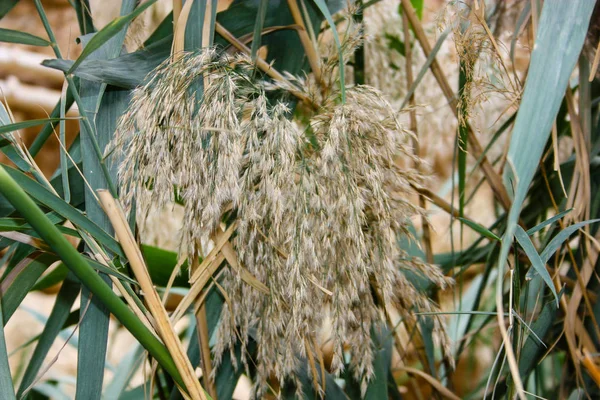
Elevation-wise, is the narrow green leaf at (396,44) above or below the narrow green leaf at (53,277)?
above

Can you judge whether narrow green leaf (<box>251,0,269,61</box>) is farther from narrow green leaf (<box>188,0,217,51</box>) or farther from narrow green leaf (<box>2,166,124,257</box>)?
narrow green leaf (<box>2,166,124,257</box>)

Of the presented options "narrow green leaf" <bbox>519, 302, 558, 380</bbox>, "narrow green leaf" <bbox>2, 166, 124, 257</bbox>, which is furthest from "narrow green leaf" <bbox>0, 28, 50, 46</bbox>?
"narrow green leaf" <bbox>519, 302, 558, 380</bbox>

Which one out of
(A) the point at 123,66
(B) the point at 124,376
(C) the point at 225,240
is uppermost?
(A) the point at 123,66

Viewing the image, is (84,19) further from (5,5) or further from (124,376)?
(124,376)

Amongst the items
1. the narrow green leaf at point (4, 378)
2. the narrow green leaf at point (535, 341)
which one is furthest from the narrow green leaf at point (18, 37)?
the narrow green leaf at point (535, 341)

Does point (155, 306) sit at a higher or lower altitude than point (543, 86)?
lower

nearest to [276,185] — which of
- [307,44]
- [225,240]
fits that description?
[225,240]

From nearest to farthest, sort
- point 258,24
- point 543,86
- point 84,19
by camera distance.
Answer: point 543,86 < point 258,24 < point 84,19

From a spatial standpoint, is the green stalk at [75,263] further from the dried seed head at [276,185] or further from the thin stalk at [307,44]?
the thin stalk at [307,44]

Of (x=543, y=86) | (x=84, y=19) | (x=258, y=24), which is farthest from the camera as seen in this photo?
(x=84, y=19)
